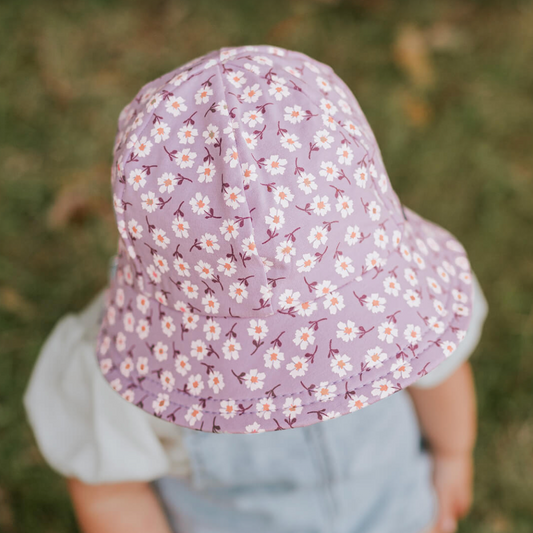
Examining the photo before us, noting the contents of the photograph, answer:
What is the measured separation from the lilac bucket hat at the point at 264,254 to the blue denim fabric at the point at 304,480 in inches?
9.8

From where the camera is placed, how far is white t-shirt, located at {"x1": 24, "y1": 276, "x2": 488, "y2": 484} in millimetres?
878

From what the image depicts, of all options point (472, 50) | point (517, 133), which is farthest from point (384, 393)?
point (472, 50)

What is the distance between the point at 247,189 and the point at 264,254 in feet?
0.23

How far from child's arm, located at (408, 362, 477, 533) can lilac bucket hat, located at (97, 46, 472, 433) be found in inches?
15.6

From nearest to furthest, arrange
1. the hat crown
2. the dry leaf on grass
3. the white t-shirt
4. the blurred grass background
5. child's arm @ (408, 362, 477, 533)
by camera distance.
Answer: the hat crown → the white t-shirt → child's arm @ (408, 362, 477, 533) → the blurred grass background → the dry leaf on grass

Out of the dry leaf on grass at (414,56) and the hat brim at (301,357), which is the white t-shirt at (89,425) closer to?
the hat brim at (301,357)

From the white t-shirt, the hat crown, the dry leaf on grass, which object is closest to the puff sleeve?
the white t-shirt

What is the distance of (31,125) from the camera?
1.74m

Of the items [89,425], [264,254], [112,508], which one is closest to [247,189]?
[264,254]

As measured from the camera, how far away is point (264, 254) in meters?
0.66

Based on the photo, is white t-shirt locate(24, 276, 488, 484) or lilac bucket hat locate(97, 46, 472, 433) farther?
white t-shirt locate(24, 276, 488, 484)

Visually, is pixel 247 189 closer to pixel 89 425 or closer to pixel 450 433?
pixel 89 425

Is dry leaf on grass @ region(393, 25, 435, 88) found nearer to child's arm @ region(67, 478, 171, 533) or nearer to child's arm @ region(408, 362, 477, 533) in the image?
child's arm @ region(408, 362, 477, 533)

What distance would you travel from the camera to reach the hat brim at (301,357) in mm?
694
